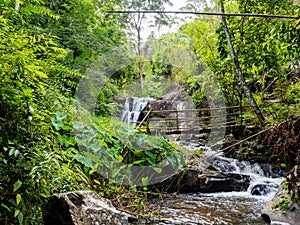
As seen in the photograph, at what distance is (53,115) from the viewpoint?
7.52 ft

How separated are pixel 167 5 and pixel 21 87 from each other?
13930mm

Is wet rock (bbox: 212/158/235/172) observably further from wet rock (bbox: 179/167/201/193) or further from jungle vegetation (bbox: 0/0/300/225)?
wet rock (bbox: 179/167/201/193)

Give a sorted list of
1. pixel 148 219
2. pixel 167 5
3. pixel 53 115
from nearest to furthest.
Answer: pixel 53 115
pixel 148 219
pixel 167 5

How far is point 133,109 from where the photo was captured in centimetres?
1198

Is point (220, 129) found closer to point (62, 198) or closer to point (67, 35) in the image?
point (67, 35)

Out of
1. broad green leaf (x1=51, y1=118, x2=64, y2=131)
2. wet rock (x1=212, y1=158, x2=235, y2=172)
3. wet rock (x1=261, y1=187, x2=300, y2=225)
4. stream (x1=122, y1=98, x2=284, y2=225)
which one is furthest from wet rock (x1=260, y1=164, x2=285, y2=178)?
broad green leaf (x1=51, y1=118, x2=64, y2=131)

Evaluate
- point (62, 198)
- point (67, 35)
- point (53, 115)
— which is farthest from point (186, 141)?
point (62, 198)

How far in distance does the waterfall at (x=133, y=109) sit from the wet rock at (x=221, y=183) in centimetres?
673

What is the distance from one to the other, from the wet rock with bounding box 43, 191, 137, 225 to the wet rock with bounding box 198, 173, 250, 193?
2.89 metres

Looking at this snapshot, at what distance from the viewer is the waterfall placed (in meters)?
11.3

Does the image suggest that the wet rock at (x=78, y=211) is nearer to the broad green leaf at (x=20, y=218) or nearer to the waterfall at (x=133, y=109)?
the broad green leaf at (x=20, y=218)

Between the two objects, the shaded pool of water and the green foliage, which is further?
the shaded pool of water

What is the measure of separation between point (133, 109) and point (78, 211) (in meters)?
10.4

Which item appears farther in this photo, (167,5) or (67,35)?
(167,5)
